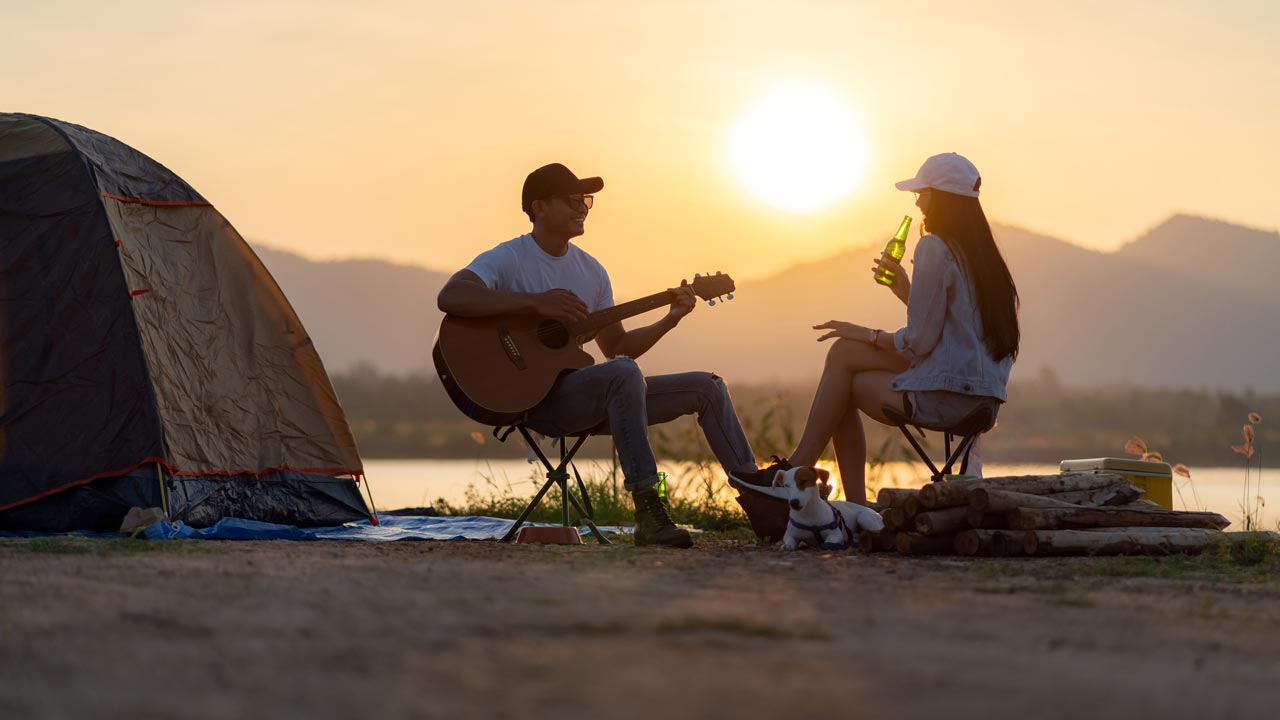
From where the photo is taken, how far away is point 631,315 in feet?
16.9

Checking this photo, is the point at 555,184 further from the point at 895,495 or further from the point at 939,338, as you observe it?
the point at 895,495

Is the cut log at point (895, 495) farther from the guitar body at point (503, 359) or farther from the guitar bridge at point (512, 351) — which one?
the guitar bridge at point (512, 351)

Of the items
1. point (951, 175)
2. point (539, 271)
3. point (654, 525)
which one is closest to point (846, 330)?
point (951, 175)

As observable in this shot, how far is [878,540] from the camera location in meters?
4.68

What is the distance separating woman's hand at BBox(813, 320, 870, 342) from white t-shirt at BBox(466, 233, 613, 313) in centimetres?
90

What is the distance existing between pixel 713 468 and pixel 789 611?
467cm

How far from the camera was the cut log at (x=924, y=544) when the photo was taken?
4.49 metres

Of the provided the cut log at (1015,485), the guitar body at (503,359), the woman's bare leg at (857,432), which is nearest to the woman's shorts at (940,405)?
the woman's bare leg at (857,432)

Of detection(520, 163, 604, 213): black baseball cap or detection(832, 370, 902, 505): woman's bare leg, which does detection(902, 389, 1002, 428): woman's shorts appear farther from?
detection(520, 163, 604, 213): black baseball cap

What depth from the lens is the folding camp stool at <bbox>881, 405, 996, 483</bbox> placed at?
4930 mm

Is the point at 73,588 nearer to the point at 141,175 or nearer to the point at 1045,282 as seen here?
the point at 141,175

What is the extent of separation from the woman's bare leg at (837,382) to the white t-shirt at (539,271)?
942 mm

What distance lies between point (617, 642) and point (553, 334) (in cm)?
290

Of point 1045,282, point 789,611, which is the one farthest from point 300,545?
point 1045,282
